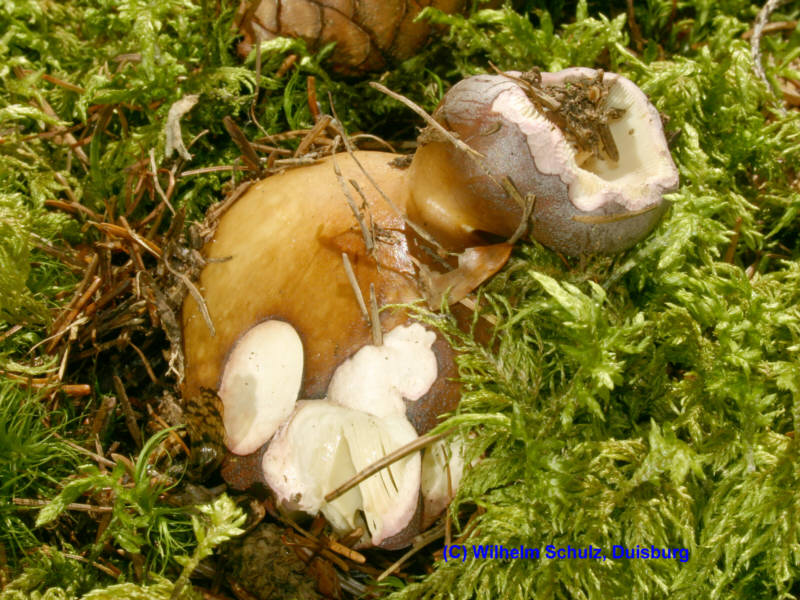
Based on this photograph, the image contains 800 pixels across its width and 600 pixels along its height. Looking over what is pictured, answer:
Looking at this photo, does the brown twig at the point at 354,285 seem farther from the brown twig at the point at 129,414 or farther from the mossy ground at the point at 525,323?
the brown twig at the point at 129,414

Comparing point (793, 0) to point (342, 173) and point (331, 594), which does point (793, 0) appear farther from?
point (331, 594)

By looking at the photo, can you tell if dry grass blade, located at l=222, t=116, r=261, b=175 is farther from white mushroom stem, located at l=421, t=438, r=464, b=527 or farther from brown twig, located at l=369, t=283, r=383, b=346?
white mushroom stem, located at l=421, t=438, r=464, b=527

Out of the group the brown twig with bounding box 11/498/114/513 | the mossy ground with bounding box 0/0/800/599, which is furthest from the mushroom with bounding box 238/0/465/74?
the brown twig with bounding box 11/498/114/513

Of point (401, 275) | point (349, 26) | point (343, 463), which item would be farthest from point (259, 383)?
point (349, 26)

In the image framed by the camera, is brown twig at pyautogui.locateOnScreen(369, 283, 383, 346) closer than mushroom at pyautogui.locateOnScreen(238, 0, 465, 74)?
Yes

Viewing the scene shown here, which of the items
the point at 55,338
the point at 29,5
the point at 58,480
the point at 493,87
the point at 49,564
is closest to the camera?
the point at 493,87

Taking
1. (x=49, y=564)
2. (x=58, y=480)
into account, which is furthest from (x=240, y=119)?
Result: (x=49, y=564)

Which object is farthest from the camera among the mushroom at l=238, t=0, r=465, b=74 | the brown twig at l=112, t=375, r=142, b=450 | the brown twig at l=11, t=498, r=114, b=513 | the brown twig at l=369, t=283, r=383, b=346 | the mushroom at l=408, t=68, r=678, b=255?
the mushroom at l=238, t=0, r=465, b=74
